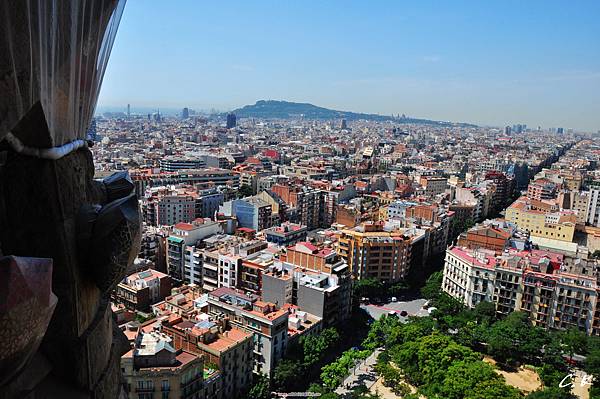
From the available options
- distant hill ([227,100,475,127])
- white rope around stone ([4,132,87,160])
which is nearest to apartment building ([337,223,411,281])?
white rope around stone ([4,132,87,160])

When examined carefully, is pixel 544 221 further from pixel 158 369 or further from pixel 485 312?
pixel 158 369

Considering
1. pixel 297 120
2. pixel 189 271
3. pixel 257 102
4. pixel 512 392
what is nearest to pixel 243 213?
pixel 189 271

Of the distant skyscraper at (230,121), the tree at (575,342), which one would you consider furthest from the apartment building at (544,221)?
the distant skyscraper at (230,121)

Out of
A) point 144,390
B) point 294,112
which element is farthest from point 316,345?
point 294,112

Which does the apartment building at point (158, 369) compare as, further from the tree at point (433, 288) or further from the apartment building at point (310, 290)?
the tree at point (433, 288)

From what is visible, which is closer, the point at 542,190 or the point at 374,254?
the point at 374,254

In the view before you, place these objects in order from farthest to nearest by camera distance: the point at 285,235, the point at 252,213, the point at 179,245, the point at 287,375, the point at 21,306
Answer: the point at 252,213, the point at 285,235, the point at 179,245, the point at 287,375, the point at 21,306
